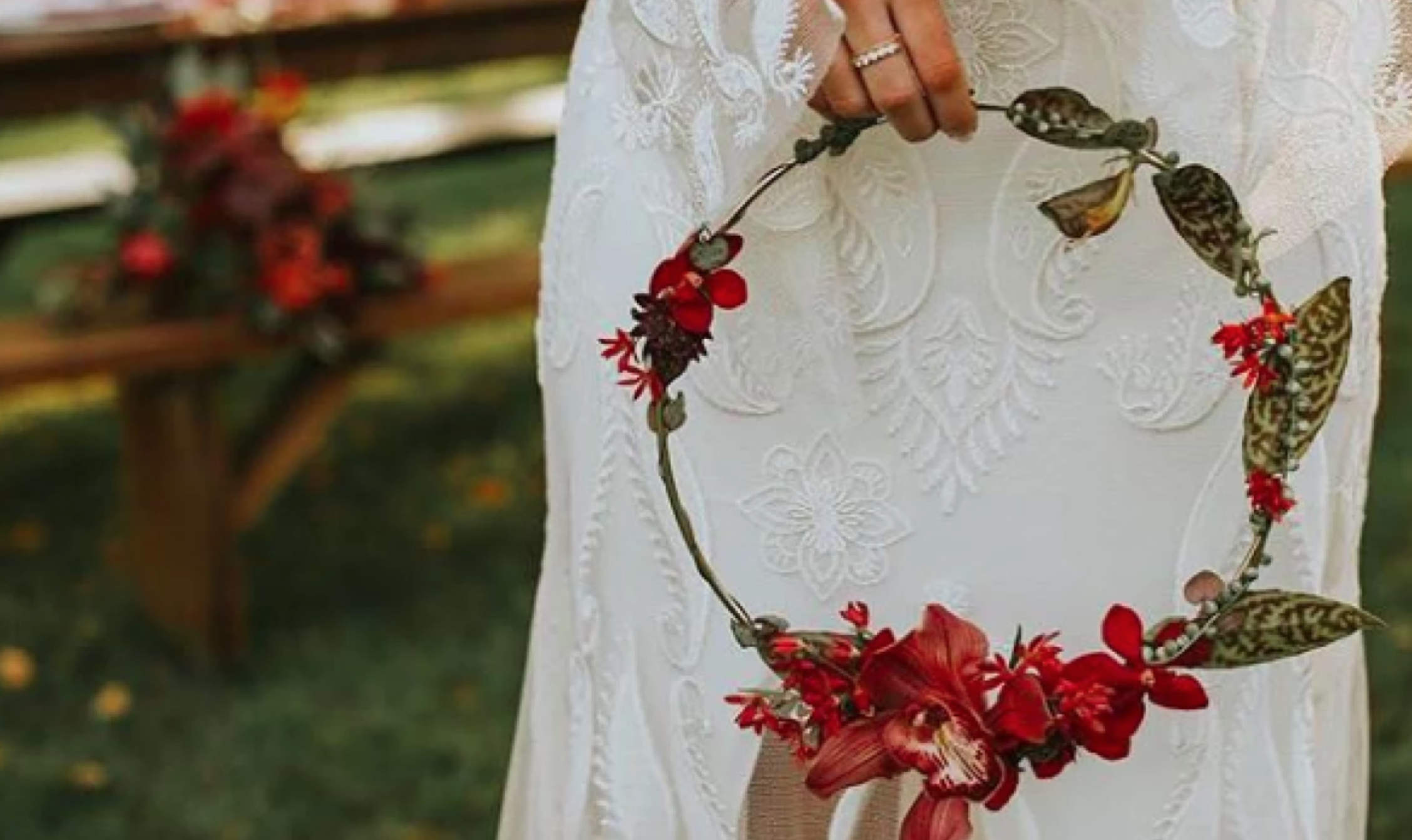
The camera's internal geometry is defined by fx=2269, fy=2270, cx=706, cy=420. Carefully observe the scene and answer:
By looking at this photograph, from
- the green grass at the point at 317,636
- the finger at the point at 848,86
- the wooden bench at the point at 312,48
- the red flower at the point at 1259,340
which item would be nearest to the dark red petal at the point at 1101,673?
the red flower at the point at 1259,340

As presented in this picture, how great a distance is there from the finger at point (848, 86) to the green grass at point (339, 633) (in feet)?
6.60

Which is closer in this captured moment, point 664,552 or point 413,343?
point 664,552

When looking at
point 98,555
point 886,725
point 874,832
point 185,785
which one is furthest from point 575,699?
point 98,555

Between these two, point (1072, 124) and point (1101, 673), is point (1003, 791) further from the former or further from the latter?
point (1072, 124)

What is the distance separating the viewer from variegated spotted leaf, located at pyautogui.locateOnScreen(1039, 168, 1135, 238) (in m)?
1.64

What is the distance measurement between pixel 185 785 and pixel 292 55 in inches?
75.4

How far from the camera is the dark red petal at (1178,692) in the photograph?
5.06 ft

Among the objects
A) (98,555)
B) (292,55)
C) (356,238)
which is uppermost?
(292,55)

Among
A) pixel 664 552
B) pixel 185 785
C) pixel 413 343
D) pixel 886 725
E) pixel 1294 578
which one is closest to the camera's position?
pixel 886 725

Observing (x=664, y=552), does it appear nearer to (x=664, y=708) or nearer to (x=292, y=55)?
(x=664, y=708)

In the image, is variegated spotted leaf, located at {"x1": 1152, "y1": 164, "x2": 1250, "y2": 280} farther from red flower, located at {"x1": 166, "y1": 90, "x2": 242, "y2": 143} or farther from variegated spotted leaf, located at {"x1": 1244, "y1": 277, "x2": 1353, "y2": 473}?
red flower, located at {"x1": 166, "y1": 90, "x2": 242, "y2": 143}

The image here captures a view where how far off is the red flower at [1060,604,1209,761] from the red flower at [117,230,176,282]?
2676mm

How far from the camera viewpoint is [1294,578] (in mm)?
1813

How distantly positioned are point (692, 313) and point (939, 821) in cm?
41
